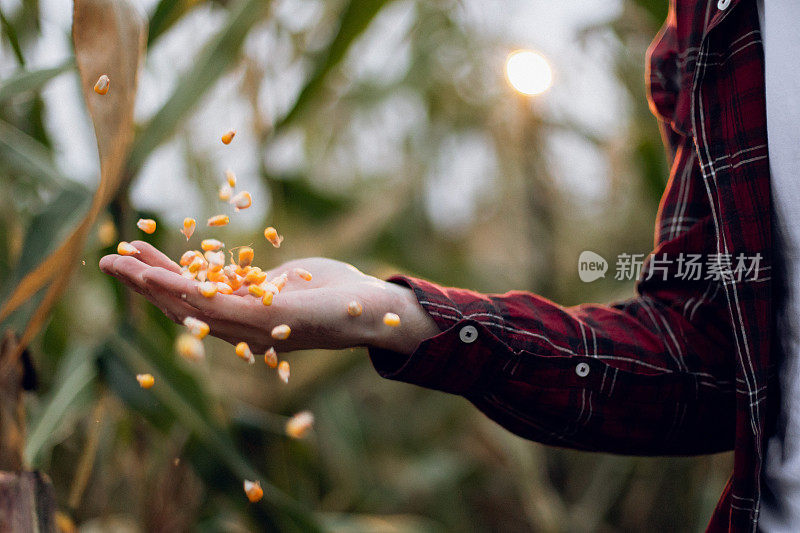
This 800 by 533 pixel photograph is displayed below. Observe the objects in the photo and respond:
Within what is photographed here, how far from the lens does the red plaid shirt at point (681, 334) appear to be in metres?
0.36

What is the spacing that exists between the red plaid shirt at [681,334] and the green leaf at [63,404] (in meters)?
0.30

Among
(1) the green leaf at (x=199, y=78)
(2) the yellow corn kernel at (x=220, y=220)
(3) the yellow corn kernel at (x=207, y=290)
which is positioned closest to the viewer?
(3) the yellow corn kernel at (x=207, y=290)

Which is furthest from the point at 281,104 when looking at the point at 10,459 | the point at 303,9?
the point at 10,459

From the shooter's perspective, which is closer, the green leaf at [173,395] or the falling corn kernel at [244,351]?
the falling corn kernel at [244,351]

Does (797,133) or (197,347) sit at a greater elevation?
(797,133)

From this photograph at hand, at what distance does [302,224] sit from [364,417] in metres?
0.61

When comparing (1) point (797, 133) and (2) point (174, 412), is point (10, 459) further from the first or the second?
(1) point (797, 133)

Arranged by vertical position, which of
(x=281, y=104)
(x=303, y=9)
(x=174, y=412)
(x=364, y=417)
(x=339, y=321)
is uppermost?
(x=303, y=9)

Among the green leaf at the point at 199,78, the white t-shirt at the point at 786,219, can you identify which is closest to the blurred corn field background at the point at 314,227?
the green leaf at the point at 199,78

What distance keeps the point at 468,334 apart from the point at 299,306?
0.39 feet

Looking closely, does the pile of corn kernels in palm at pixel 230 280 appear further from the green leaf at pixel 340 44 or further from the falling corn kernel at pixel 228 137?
the green leaf at pixel 340 44

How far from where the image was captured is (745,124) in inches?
14.6

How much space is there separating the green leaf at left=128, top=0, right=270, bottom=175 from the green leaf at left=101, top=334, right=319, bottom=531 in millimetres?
190

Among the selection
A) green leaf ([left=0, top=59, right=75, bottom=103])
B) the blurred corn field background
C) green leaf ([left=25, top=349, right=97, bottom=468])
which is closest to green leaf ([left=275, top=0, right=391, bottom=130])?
the blurred corn field background
